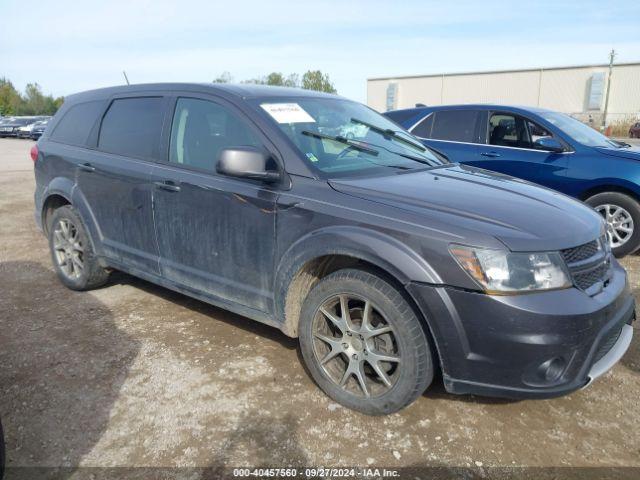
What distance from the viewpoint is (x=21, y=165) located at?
1489 centimetres

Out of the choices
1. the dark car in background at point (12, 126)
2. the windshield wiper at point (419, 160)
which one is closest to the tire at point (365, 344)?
the windshield wiper at point (419, 160)

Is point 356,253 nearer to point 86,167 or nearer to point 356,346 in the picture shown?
point 356,346

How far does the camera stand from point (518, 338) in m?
2.24

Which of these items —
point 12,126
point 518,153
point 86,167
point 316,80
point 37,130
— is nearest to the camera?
point 86,167

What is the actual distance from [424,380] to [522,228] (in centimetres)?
88

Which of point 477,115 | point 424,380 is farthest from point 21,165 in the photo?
point 424,380

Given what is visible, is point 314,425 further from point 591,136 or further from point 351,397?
point 591,136

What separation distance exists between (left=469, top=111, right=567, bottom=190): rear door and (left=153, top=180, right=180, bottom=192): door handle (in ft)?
13.3

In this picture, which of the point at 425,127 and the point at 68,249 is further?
the point at 425,127

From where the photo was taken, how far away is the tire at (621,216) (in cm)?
538

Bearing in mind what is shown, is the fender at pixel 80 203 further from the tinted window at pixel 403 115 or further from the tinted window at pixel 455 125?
the tinted window at pixel 455 125

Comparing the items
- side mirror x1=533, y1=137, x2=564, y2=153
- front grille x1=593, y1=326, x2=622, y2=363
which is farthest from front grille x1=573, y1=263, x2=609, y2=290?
side mirror x1=533, y1=137, x2=564, y2=153

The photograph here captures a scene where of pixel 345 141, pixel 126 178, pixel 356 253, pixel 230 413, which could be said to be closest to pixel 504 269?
pixel 356 253

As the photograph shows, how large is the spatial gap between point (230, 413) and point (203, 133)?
181 cm
